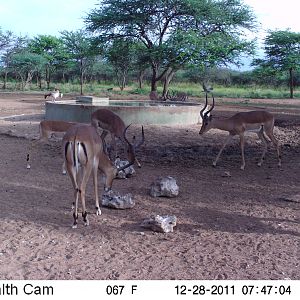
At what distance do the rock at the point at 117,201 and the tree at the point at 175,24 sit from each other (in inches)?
720

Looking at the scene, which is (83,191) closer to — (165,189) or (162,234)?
(162,234)

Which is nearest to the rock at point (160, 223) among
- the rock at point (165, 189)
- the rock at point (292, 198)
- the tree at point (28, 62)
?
the rock at point (165, 189)

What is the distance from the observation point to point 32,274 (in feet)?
12.3

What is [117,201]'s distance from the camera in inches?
227

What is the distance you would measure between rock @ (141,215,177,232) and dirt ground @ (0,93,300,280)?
0.23 feet

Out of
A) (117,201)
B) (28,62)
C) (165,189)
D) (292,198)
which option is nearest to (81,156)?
(117,201)

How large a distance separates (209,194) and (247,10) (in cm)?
2180

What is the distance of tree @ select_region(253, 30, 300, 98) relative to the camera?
35.8 metres

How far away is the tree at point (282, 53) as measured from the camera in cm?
3575

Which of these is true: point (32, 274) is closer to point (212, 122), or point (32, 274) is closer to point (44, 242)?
point (44, 242)

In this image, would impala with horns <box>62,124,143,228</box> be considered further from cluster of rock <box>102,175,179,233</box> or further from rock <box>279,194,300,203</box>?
rock <box>279,194,300,203</box>

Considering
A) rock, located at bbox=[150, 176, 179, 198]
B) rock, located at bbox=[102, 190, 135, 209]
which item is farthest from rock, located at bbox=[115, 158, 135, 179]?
rock, located at bbox=[102, 190, 135, 209]

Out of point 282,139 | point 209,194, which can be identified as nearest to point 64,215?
point 209,194

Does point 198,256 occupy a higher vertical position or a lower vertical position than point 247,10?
lower
